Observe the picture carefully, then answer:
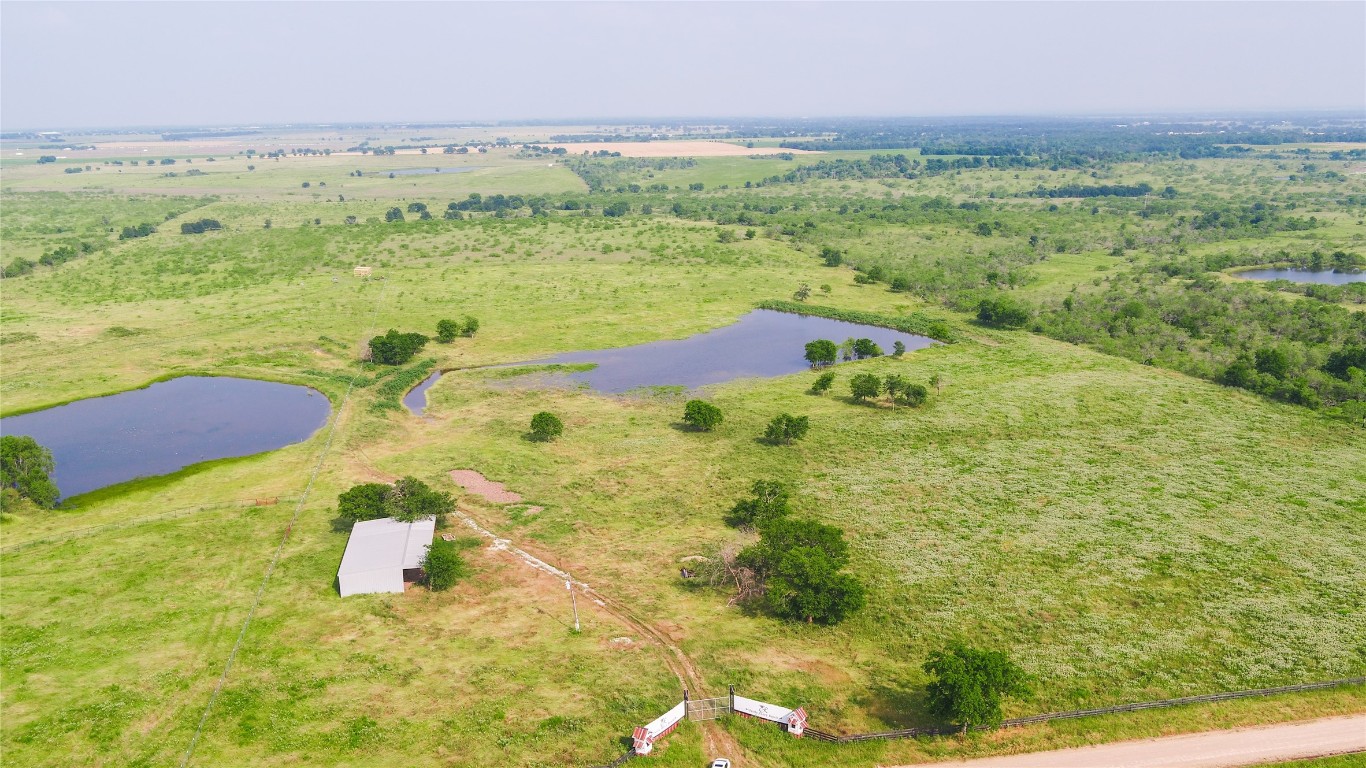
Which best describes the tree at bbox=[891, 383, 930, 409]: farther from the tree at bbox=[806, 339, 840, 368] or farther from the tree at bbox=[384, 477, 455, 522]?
the tree at bbox=[384, 477, 455, 522]

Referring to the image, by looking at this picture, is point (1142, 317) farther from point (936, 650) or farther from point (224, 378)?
point (224, 378)

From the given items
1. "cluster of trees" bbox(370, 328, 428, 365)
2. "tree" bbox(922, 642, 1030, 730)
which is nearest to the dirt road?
"tree" bbox(922, 642, 1030, 730)

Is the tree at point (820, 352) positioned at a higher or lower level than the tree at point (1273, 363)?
lower

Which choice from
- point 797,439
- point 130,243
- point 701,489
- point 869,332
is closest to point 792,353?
point 869,332

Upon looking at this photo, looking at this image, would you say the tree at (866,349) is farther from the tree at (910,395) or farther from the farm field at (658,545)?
the tree at (910,395)

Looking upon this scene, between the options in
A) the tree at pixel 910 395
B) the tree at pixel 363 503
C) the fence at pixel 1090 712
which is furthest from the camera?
the tree at pixel 910 395

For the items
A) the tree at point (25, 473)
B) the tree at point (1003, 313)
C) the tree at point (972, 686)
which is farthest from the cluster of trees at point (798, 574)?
the tree at point (1003, 313)

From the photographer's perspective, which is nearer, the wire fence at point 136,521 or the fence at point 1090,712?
the fence at point 1090,712
